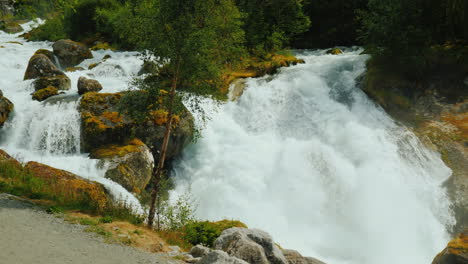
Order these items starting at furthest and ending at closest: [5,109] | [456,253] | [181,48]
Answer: [5,109] → [181,48] → [456,253]

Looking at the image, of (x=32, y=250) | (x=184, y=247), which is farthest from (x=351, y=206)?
(x=32, y=250)

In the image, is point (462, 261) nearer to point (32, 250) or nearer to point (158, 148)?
point (32, 250)

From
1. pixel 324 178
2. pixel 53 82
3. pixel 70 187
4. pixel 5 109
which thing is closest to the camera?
pixel 70 187

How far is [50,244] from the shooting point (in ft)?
21.7

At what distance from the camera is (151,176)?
51.0 ft

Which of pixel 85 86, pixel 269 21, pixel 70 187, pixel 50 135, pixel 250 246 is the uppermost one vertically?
pixel 269 21

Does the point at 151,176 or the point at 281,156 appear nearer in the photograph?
the point at 151,176

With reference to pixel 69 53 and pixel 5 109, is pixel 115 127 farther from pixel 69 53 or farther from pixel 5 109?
pixel 69 53

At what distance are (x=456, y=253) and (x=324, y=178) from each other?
280 inches

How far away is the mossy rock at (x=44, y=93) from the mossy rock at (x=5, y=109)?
1416mm

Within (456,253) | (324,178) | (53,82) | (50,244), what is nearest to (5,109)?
(53,82)

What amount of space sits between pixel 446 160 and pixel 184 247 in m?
14.4

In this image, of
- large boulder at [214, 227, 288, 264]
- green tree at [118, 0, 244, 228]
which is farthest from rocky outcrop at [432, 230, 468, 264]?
green tree at [118, 0, 244, 228]

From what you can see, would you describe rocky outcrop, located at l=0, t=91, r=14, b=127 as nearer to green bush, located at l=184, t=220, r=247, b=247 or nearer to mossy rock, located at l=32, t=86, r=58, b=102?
mossy rock, located at l=32, t=86, r=58, b=102
